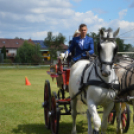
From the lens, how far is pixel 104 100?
4133 mm

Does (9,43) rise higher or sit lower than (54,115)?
higher

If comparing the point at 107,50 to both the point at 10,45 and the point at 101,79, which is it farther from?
the point at 10,45

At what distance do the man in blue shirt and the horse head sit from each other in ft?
4.19

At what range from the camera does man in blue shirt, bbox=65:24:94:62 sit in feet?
16.8

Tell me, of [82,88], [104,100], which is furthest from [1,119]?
[104,100]

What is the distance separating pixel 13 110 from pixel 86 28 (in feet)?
14.6

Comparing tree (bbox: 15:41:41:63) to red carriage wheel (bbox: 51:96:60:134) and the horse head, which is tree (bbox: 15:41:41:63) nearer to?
red carriage wheel (bbox: 51:96:60:134)

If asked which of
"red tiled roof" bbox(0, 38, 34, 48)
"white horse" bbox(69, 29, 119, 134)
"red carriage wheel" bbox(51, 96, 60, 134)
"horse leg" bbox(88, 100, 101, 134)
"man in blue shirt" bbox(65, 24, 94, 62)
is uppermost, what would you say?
"red tiled roof" bbox(0, 38, 34, 48)

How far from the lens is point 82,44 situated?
17.3ft

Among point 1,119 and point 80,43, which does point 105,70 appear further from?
point 1,119

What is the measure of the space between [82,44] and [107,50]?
1.61m

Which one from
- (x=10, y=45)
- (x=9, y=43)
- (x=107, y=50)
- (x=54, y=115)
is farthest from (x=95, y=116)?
(x=9, y=43)

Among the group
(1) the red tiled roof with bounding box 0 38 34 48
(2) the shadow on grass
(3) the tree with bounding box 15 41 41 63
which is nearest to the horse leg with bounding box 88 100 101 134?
(2) the shadow on grass

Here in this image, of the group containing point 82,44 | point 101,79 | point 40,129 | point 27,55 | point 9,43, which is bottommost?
point 40,129
